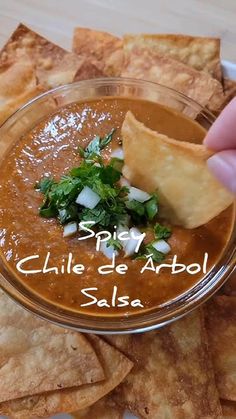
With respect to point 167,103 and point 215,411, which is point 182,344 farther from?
point 167,103

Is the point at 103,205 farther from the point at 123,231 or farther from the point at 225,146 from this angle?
the point at 225,146

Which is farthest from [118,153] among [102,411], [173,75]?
[102,411]

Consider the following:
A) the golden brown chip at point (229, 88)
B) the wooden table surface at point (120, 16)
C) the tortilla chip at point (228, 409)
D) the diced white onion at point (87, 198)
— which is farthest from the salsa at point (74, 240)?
the wooden table surface at point (120, 16)

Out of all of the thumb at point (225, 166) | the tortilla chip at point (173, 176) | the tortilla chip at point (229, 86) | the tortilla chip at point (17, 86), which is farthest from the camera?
the tortilla chip at point (229, 86)

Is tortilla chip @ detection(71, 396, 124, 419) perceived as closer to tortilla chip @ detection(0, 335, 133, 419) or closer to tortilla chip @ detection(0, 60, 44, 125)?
tortilla chip @ detection(0, 335, 133, 419)

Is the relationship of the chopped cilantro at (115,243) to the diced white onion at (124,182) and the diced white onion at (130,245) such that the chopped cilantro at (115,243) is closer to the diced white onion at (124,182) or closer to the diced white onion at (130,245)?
the diced white onion at (130,245)

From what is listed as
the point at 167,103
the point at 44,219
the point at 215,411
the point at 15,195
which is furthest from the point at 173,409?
the point at 167,103
